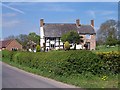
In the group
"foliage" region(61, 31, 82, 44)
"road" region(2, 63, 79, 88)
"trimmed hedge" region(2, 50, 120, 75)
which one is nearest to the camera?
"road" region(2, 63, 79, 88)

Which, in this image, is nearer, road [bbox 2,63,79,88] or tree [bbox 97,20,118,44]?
road [bbox 2,63,79,88]

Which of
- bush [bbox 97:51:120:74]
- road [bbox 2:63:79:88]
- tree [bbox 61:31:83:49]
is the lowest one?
road [bbox 2:63:79:88]

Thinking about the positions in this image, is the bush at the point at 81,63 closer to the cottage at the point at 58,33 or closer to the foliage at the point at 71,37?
the foliage at the point at 71,37

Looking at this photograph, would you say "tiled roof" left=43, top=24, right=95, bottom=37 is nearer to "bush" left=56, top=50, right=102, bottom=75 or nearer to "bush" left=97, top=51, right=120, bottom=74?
"bush" left=56, top=50, right=102, bottom=75

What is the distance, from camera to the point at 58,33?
87.5 meters

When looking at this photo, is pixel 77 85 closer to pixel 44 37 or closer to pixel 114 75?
pixel 114 75

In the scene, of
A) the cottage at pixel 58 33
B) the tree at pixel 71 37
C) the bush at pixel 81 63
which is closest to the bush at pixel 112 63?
the bush at pixel 81 63

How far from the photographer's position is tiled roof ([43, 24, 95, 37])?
87.0 metres

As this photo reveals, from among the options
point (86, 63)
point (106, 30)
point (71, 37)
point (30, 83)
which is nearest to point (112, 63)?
point (86, 63)

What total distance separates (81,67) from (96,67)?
0.96 m

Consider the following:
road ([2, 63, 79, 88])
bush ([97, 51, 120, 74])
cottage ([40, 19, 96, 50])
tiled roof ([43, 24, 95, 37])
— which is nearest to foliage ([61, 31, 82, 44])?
cottage ([40, 19, 96, 50])

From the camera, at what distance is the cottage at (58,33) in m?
86.9

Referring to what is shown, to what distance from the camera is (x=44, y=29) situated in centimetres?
8675

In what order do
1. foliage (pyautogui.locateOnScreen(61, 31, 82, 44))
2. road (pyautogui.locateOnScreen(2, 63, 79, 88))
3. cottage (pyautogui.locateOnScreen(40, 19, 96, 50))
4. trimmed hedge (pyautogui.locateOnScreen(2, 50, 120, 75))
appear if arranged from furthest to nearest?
cottage (pyautogui.locateOnScreen(40, 19, 96, 50))
foliage (pyautogui.locateOnScreen(61, 31, 82, 44))
trimmed hedge (pyautogui.locateOnScreen(2, 50, 120, 75))
road (pyautogui.locateOnScreen(2, 63, 79, 88))
